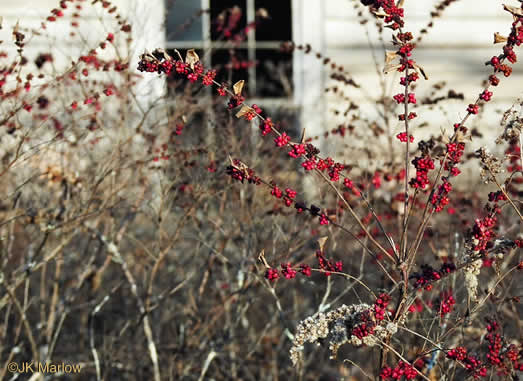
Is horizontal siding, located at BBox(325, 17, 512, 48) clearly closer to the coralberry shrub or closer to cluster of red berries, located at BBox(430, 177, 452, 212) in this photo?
the coralberry shrub

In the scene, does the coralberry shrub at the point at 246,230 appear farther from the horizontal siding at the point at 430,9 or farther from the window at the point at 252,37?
the horizontal siding at the point at 430,9

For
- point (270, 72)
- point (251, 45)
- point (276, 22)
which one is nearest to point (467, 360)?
point (270, 72)

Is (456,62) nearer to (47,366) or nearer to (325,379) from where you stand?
(325,379)

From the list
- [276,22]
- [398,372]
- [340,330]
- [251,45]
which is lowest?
[398,372]

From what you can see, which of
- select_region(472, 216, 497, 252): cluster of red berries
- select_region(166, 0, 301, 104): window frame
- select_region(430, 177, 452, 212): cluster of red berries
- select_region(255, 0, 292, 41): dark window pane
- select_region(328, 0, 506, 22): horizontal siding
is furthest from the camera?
select_region(255, 0, 292, 41): dark window pane

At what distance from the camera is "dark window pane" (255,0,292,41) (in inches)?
212

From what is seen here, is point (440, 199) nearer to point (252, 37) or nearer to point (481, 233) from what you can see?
point (481, 233)

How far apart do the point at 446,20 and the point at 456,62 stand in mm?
363

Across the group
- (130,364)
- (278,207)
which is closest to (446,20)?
(278,207)

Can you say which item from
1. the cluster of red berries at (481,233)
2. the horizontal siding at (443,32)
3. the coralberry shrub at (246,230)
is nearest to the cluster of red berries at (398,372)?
the coralberry shrub at (246,230)

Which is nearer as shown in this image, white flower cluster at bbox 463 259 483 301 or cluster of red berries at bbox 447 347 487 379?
cluster of red berries at bbox 447 347 487 379

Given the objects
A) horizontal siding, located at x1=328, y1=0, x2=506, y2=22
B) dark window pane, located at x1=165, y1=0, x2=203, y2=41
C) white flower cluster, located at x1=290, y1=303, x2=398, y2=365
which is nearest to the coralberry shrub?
white flower cluster, located at x1=290, y1=303, x2=398, y2=365

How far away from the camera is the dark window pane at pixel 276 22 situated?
17.7 feet

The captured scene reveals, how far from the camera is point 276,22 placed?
5.43 meters
